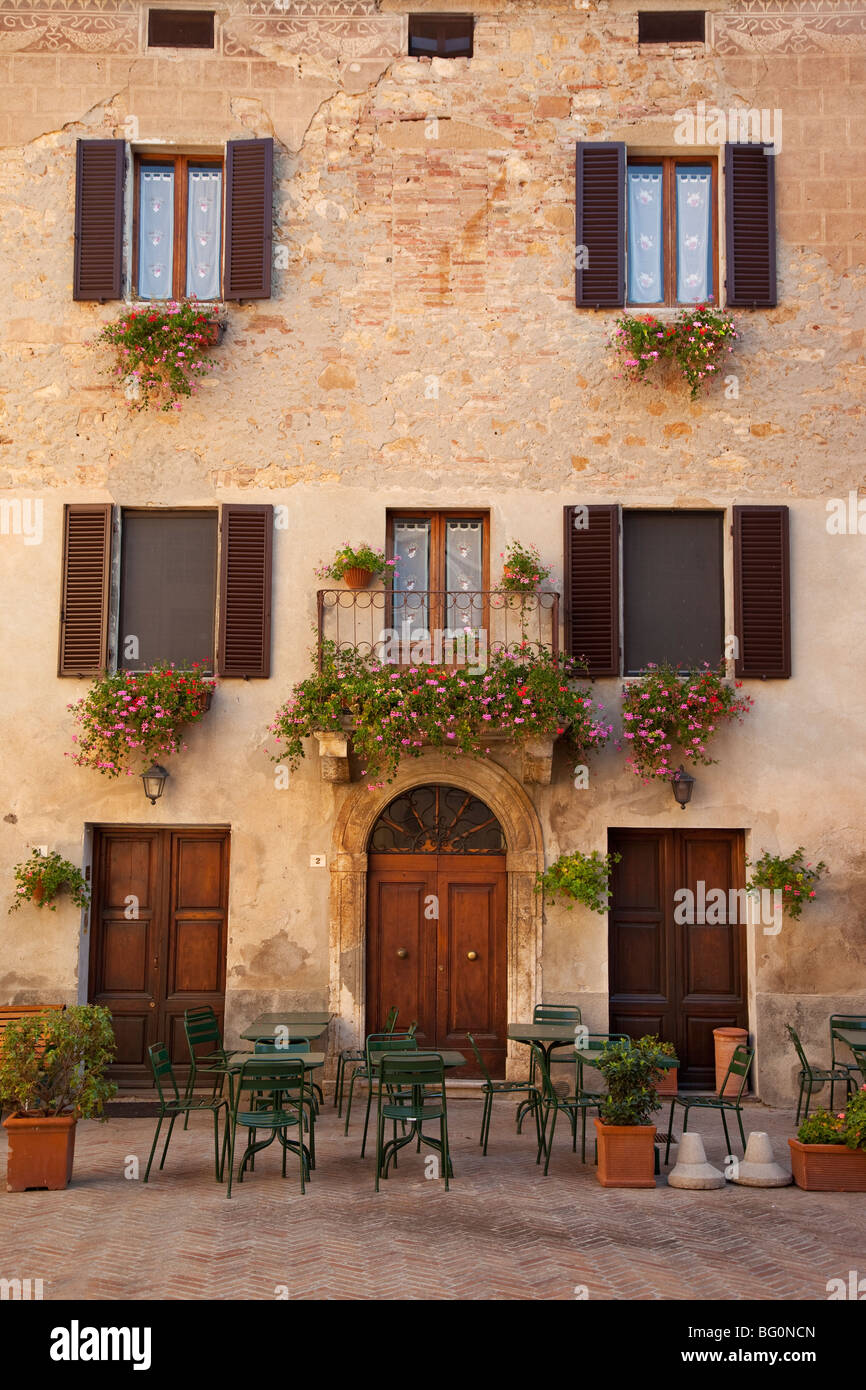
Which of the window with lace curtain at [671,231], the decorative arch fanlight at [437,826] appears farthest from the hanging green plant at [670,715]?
the window with lace curtain at [671,231]

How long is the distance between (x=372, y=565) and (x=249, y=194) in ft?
11.7

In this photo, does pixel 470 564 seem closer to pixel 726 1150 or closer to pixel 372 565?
pixel 372 565

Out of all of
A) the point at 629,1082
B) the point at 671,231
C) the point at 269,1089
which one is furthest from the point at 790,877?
the point at 671,231

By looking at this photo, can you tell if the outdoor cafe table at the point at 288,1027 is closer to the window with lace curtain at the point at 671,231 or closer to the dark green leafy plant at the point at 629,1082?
the dark green leafy plant at the point at 629,1082

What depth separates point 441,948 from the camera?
442 inches

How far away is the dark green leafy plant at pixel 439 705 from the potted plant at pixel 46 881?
7.61ft

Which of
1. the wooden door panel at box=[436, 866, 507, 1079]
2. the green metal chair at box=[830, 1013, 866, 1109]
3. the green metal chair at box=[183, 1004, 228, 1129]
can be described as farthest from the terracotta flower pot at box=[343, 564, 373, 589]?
the green metal chair at box=[830, 1013, 866, 1109]

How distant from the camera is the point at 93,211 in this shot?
1160cm

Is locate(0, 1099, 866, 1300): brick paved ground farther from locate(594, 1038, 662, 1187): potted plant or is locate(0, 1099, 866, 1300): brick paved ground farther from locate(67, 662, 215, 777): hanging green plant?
locate(67, 662, 215, 777): hanging green plant

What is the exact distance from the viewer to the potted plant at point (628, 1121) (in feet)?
26.3

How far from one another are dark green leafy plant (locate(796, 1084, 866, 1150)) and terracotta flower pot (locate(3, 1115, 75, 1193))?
15.1 feet

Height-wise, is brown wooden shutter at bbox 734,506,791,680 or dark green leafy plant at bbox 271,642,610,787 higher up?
brown wooden shutter at bbox 734,506,791,680

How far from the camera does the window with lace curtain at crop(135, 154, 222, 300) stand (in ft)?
38.6

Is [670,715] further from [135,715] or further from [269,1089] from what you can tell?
[269,1089]
